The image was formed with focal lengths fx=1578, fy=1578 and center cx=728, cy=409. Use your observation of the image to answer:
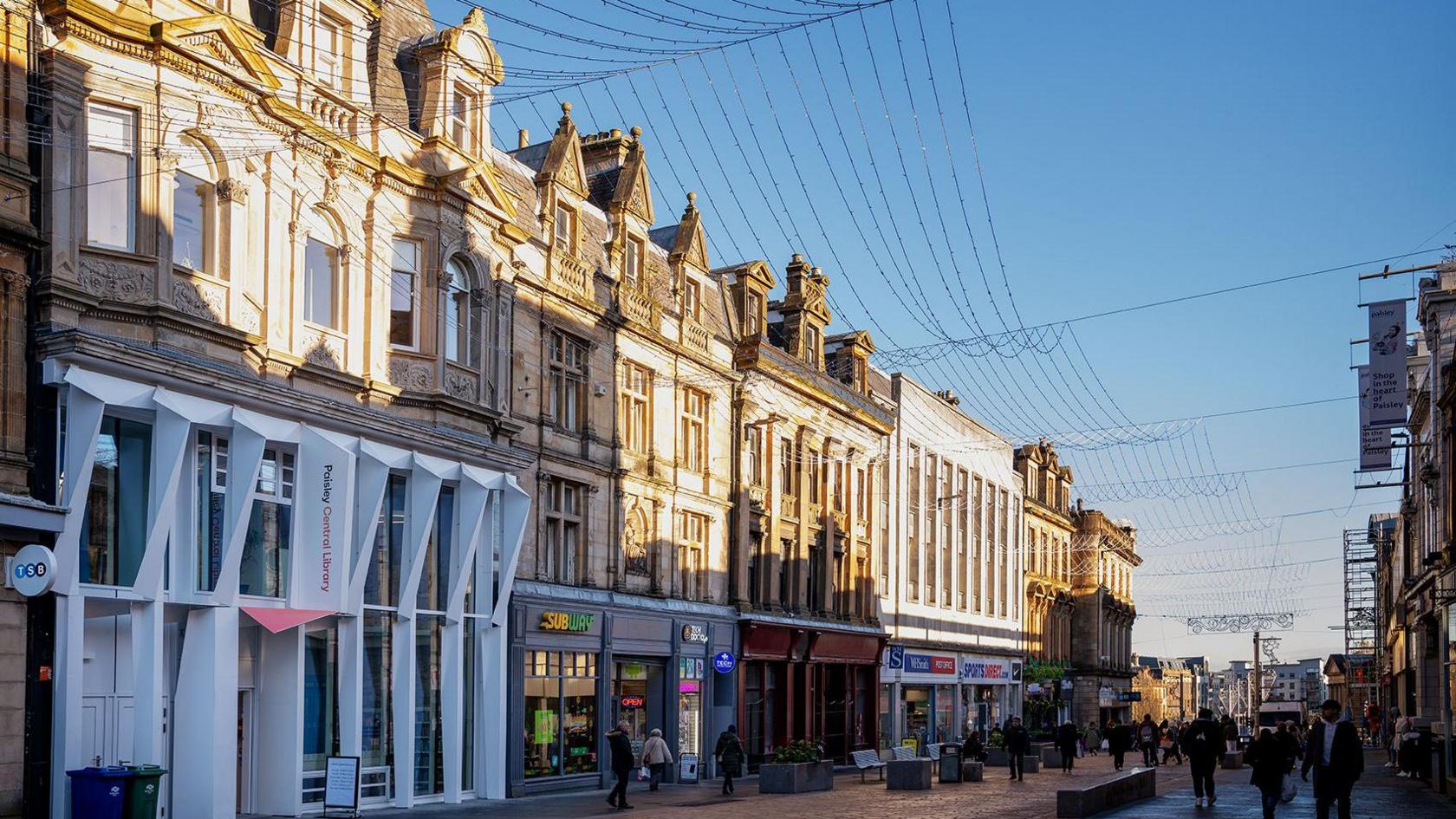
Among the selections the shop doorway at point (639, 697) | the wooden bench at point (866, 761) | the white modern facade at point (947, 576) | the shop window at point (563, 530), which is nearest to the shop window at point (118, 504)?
the shop window at point (563, 530)

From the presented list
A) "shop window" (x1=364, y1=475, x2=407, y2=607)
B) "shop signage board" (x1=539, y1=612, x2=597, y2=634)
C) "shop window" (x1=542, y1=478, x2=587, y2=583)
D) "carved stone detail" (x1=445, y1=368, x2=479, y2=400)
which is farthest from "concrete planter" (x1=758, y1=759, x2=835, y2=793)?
"carved stone detail" (x1=445, y1=368, x2=479, y2=400)

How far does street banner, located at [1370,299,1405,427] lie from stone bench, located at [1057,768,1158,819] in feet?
29.4

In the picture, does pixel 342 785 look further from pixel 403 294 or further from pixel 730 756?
pixel 730 756

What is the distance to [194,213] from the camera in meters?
23.2

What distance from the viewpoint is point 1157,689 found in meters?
159

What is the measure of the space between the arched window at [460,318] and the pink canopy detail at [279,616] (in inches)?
246

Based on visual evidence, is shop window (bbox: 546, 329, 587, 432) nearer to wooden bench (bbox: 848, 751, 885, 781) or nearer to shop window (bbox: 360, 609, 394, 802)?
shop window (bbox: 360, 609, 394, 802)

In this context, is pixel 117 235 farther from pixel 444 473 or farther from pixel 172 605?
pixel 444 473

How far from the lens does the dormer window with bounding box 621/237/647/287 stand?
3806cm

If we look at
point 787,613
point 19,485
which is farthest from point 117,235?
point 787,613

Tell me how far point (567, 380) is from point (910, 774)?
11595 millimetres

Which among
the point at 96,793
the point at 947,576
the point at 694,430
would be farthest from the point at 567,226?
the point at 947,576

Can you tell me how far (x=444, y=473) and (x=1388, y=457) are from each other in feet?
75.0

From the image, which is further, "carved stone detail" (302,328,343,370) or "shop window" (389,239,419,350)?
"shop window" (389,239,419,350)
